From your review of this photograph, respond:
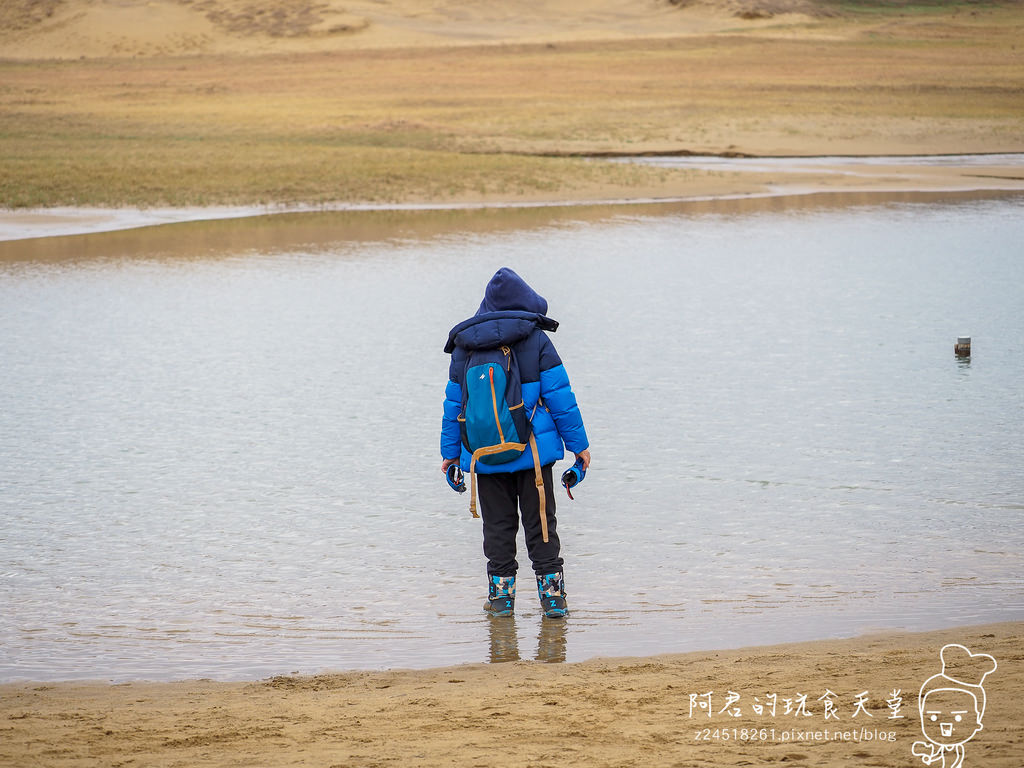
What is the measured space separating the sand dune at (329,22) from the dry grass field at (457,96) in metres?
0.31

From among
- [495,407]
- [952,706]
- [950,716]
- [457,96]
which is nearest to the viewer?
[950,716]

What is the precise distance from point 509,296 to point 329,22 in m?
94.0

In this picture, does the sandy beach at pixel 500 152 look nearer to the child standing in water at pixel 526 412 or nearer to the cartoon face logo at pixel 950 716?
the cartoon face logo at pixel 950 716

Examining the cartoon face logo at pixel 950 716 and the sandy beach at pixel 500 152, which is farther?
the sandy beach at pixel 500 152

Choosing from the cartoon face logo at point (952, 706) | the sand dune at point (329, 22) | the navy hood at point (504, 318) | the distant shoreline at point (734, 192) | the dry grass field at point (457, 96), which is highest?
the sand dune at point (329, 22)

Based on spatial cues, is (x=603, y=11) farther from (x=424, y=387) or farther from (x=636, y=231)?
(x=424, y=387)

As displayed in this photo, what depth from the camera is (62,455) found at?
Result: 28.6 ft

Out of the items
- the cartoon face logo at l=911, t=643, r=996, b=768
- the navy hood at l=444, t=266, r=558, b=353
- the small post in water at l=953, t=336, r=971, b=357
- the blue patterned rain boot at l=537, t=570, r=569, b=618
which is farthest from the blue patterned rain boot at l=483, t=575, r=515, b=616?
the small post in water at l=953, t=336, r=971, b=357

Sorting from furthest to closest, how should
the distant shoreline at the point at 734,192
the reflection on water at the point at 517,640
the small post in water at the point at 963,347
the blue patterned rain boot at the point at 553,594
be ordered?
the distant shoreline at the point at 734,192 < the small post in water at the point at 963,347 < the blue patterned rain boot at the point at 553,594 < the reflection on water at the point at 517,640

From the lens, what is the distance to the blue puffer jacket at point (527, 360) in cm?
525

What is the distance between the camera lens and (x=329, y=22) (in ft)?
311

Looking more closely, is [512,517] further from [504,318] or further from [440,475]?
[440,475]

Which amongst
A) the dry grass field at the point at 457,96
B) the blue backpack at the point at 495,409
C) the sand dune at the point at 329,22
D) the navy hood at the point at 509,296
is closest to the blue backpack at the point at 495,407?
the blue backpack at the point at 495,409

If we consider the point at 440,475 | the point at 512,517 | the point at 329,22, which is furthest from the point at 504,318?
the point at 329,22
